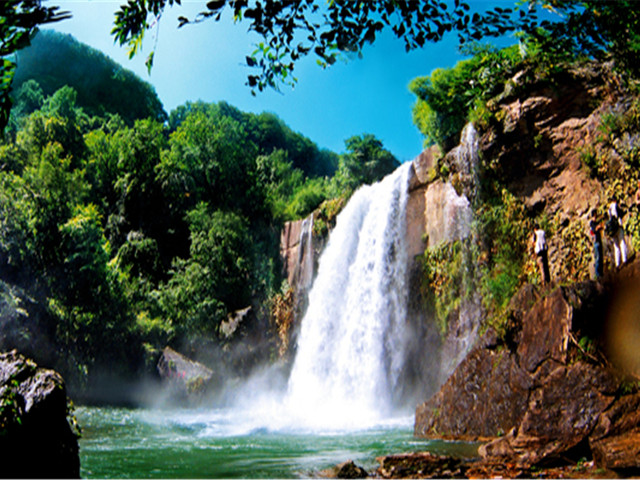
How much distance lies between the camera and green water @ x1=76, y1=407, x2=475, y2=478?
6633 mm

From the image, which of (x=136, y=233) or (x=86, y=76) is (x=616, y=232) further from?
(x=86, y=76)

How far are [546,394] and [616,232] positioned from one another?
14.9ft

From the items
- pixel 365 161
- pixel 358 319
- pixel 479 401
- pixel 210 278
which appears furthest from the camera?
pixel 365 161

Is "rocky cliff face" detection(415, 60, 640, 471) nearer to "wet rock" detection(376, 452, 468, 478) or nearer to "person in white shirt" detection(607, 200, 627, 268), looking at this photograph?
"person in white shirt" detection(607, 200, 627, 268)

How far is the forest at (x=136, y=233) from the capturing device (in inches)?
746

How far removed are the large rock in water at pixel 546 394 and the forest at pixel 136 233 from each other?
563 inches

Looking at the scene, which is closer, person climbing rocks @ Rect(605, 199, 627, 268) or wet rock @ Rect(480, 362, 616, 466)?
wet rock @ Rect(480, 362, 616, 466)

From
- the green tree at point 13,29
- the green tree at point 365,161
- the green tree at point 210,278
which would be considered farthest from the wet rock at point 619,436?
the green tree at point 365,161

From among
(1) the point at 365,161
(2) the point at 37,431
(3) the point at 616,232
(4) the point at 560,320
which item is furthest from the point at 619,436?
(1) the point at 365,161

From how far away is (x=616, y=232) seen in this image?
10.1 metres

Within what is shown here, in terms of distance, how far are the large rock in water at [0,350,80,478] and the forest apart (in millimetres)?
13746

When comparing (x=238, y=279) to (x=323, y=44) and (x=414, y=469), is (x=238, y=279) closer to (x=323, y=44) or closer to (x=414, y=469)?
(x=414, y=469)

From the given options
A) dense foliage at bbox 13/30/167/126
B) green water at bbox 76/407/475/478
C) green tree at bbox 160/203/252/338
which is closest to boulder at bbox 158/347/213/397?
green tree at bbox 160/203/252/338

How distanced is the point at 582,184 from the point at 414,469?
952 cm
